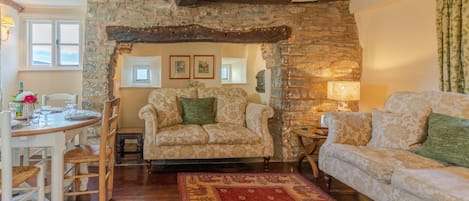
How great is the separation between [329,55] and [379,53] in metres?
0.63

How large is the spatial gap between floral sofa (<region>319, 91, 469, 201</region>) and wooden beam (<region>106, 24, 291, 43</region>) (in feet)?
5.21

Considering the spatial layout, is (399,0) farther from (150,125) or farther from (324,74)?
(150,125)

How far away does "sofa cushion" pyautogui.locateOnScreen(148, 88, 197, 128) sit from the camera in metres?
4.49

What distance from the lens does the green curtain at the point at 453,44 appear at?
3.21 m

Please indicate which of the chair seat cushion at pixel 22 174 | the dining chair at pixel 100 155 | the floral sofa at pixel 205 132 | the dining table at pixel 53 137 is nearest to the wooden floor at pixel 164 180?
the floral sofa at pixel 205 132

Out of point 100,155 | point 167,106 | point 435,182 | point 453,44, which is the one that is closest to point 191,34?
point 167,106

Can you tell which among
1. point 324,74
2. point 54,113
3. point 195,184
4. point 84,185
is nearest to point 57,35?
point 54,113

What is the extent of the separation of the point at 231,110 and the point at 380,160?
2320mm

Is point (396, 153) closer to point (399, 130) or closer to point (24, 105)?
point (399, 130)

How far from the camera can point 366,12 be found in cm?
475

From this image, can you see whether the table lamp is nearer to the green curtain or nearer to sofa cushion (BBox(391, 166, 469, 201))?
the green curtain

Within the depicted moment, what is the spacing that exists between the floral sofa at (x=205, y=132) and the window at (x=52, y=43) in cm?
139

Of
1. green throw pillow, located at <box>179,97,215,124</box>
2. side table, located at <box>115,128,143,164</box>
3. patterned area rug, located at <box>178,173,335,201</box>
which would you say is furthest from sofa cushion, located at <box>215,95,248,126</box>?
side table, located at <box>115,128,143,164</box>

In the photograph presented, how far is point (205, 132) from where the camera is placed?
418cm
